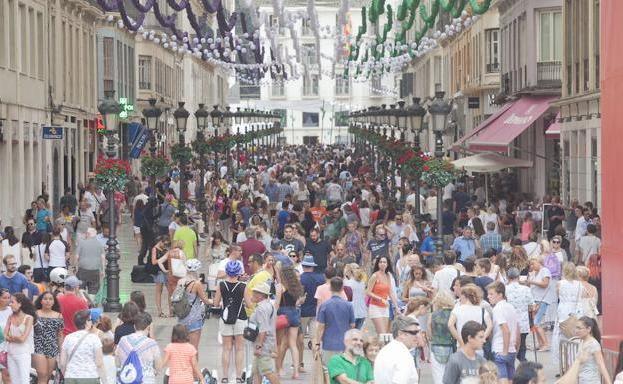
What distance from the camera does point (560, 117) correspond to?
45.0 metres

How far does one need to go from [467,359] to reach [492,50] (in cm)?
5088

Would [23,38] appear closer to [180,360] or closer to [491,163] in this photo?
[491,163]

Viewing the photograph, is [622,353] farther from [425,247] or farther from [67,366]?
[425,247]

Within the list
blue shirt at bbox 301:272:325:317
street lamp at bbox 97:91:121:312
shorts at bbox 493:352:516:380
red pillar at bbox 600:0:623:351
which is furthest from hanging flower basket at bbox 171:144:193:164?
red pillar at bbox 600:0:623:351

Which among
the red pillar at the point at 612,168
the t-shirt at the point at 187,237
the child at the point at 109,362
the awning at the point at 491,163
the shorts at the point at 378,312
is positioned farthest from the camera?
the awning at the point at 491,163

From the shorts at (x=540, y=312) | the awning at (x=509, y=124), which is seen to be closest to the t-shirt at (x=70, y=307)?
the shorts at (x=540, y=312)

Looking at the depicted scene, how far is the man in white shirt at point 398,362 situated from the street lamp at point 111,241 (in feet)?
47.0

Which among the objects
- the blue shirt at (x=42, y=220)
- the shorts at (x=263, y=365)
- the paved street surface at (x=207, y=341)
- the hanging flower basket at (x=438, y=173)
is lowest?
the paved street surface at (x=207, y=341)

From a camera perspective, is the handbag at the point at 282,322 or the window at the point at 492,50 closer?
the handbag at the point at 282,322

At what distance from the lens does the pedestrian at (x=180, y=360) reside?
1691 cm

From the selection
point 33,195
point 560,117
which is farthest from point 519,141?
point 33,195

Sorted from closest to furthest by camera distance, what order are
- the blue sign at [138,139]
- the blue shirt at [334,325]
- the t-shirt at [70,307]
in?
the blue shirt at [334,325] < the t-shirt at [70,307] < the blue sign at [138,139]

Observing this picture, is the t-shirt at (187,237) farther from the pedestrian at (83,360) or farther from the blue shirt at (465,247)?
the pedestrian at (83,360)

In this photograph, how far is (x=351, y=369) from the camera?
1441cm
